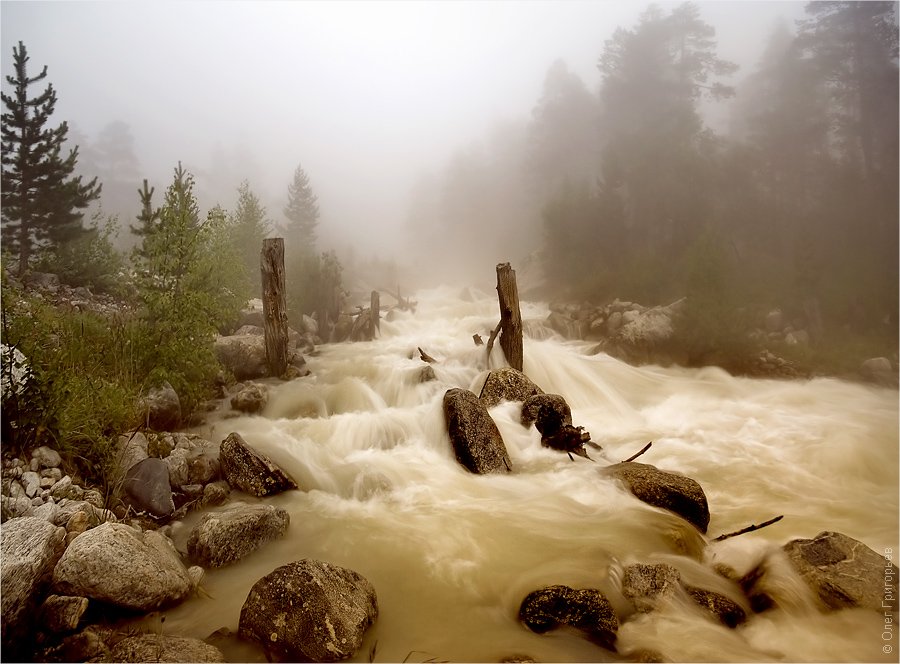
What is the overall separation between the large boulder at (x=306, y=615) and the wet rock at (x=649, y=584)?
215cm

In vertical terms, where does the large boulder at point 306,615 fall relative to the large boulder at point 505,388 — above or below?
below

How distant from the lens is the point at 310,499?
5.35 meters

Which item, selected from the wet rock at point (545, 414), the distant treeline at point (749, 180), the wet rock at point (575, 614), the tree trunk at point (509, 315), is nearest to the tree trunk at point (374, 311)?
the tree trunk at point (509, 315)

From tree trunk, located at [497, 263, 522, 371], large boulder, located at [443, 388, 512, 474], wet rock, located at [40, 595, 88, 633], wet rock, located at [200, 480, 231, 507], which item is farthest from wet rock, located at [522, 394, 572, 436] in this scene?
wet rock, located at [40, 595, 88, 633]

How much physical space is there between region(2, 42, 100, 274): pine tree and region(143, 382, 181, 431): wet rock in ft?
56.8

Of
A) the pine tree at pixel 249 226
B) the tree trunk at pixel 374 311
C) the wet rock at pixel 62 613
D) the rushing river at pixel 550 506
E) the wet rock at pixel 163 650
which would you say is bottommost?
the rushing river at pixel 550 506

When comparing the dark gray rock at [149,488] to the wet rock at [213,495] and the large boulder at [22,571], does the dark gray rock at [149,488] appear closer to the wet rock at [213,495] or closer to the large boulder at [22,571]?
the wet rock at [213,495]

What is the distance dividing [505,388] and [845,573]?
5409 millimetres

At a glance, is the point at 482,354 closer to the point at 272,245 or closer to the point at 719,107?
the point at 272,245

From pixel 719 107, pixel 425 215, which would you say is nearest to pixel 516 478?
pixel 719 107

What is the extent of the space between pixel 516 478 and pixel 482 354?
5717 mm

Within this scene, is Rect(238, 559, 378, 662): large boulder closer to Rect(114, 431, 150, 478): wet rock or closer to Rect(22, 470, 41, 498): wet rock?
Rect(22, 470, 41, 498): wet rock

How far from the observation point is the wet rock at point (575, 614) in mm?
2992

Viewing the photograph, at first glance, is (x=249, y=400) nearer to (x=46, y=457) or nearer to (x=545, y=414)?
(x=46, y=457)
